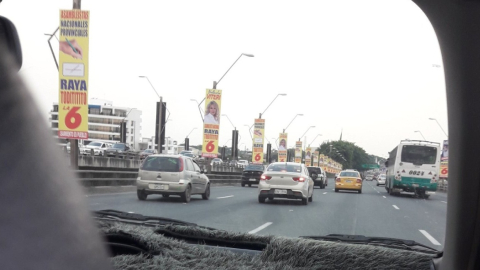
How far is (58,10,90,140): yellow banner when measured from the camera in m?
6.46

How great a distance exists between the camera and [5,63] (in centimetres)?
103

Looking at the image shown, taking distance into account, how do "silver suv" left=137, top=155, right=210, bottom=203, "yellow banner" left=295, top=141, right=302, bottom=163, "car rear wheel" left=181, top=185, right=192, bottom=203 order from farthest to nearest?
"yellow banner" left=295, top=141, right=302, bottom=163 → "car rear wheel" left=181, top=185, right=192, bottom=203 → "silver suv" left=137, top=155, right=210, bottom=203

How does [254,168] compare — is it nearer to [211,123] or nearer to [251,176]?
[251,176]

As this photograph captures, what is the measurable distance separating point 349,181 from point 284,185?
9.68m

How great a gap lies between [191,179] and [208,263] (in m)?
11.6

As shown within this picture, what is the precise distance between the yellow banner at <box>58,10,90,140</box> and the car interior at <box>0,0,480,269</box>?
11.8 feet

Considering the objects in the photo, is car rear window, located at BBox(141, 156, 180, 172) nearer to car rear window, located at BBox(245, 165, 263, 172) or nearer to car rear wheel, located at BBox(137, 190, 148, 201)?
car rear wheel, located at BBox(137, 190, 148, 201)

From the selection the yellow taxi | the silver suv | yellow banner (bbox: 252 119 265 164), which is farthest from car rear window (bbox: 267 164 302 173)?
yellow banner (bbox: 252 119 265 164)

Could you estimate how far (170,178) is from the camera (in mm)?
13938

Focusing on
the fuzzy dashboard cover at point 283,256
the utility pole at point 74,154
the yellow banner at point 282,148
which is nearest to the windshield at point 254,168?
the yellow banner at point 282,148

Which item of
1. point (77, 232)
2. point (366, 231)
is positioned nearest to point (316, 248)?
point (77, 232)

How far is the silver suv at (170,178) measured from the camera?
43.3 ft

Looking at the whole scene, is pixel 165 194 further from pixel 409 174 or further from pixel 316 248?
pixel 316 248

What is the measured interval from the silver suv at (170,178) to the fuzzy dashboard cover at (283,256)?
9606mm
